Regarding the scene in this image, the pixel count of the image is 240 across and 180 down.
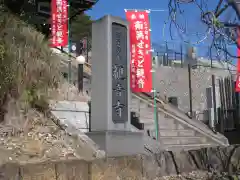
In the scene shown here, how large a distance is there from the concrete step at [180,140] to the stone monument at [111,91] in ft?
8.23

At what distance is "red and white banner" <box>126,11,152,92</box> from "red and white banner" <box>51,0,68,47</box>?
3.92 metres

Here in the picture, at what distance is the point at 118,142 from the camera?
8.42 m

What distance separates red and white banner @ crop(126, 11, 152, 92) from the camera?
39.0 ft

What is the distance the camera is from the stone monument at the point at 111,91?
8.41 meters

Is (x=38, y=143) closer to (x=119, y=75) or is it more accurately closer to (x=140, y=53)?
(x=119, y=75)

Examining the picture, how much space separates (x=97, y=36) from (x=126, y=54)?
1017 millimetres

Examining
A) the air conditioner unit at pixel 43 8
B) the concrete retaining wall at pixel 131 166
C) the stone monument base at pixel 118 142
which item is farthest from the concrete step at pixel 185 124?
the air conditioner unit at pixel 43 8

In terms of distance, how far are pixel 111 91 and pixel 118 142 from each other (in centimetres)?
143

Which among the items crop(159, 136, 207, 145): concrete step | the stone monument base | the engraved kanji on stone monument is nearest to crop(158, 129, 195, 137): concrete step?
crop(159, 136, 207, 145): concrete step

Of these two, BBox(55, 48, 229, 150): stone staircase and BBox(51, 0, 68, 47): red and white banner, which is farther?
BBox(51, 0, 68, 47): red and white banner

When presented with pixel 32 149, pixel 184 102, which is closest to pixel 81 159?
pixel 32 149

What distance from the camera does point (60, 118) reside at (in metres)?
8.45

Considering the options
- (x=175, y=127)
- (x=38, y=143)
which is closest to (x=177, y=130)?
(x=175, y=127)

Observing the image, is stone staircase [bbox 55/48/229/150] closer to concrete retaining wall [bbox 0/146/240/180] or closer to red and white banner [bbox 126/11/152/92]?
red and white banner [bbox 126/11/152/92]
